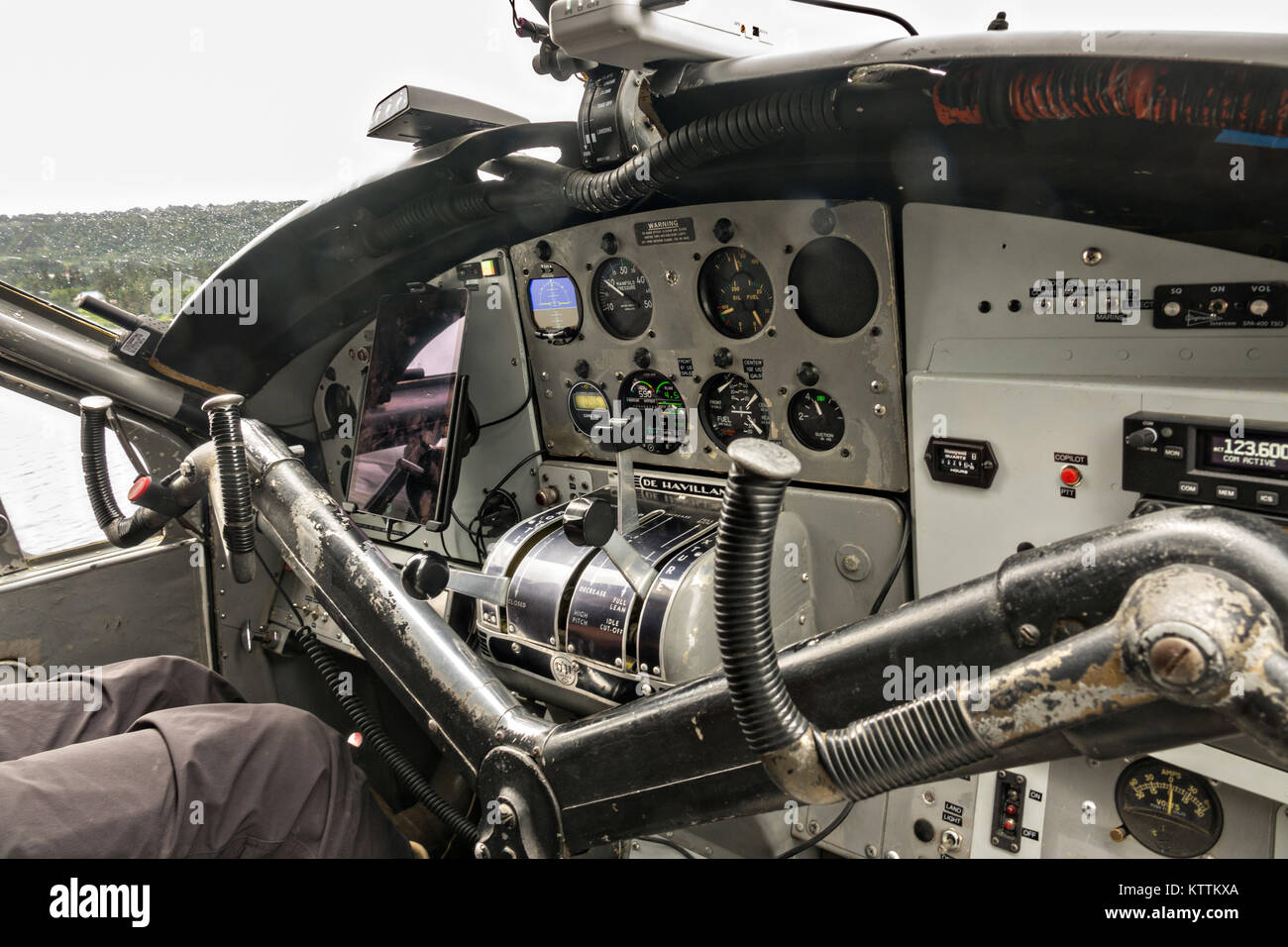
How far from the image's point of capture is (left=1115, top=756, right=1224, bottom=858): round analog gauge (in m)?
1.59

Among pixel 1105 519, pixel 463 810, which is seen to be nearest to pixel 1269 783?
pixel 1105 519

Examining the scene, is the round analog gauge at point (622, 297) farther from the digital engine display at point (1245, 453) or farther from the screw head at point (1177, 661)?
the screw head at point (1177, 661)

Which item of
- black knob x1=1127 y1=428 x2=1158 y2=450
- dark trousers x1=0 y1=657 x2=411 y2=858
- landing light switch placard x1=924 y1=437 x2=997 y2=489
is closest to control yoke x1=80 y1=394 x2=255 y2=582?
dark trousers x1=0 y1=657 x2=411 y2=858

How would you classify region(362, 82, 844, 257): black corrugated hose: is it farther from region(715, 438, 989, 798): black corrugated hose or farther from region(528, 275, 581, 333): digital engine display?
region(715, 438, 989, 798): black corrugated hose

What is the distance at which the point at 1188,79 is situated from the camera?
109 cm

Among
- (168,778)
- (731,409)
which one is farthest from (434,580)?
(731,409)

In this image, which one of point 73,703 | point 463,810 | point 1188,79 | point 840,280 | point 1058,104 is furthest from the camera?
point 463,810

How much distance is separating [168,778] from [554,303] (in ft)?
5.59

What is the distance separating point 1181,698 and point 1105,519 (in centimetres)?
100

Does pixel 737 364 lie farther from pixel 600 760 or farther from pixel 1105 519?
pixel 600 760

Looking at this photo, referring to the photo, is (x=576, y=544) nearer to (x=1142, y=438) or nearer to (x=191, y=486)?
(x=191, y=486)

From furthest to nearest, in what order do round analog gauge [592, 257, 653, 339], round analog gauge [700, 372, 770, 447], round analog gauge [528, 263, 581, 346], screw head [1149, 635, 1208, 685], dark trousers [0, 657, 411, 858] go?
round analog gauge [528, 263, 581, 346]
round analog gauge [592, 257, 653, 339]
round analog gauge [700, 372, 770, 447]
dark trousers [0, 657, 411, 858]
screw head [1149, 635, 1208, 685]

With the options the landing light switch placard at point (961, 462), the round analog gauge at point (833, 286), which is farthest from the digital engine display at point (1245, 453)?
the round analog gauge at point (833, 286)

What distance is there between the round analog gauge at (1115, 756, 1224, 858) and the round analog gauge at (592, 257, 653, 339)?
1.67 m
